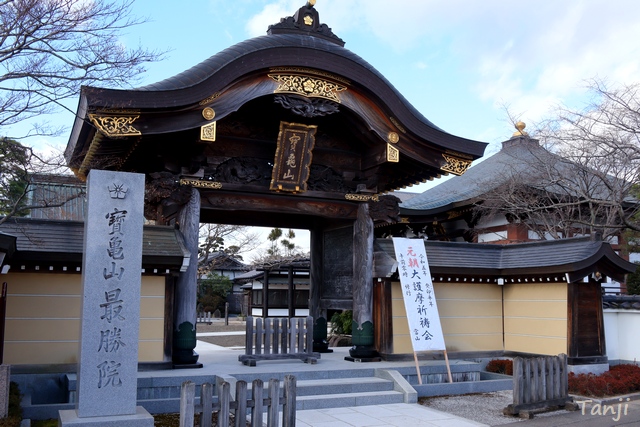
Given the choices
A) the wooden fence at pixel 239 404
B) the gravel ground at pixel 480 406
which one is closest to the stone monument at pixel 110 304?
the wooden fence at pixel 239 404

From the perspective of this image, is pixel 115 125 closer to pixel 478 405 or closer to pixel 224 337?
pixel 478 405

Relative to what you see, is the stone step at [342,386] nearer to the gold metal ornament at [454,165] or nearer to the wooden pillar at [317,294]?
the wooden pillar at [317,294]

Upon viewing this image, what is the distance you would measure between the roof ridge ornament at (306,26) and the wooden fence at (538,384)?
7.51 meters

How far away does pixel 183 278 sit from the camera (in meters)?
10.2

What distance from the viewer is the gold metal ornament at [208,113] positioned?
9797 millimetres

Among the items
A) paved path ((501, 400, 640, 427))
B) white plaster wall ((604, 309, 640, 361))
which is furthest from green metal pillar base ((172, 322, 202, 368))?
white plaster wall ((604, 309, 640, 361))

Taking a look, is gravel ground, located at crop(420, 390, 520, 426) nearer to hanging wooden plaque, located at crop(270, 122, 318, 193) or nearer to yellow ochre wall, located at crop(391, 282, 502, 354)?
yellow ochre wall, located at crop(391, 282, 502, 354)

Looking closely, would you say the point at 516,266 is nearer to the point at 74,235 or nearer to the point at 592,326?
the point at 592,326

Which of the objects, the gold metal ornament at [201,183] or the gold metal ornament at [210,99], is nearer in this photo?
the gold metal ornament at [210,99]

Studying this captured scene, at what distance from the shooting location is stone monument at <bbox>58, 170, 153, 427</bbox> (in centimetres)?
646

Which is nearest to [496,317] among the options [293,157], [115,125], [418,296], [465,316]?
[465,316]

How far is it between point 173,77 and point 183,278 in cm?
365

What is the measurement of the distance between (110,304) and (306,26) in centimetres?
754

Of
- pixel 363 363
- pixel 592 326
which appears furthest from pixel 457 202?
pixel 363 363
